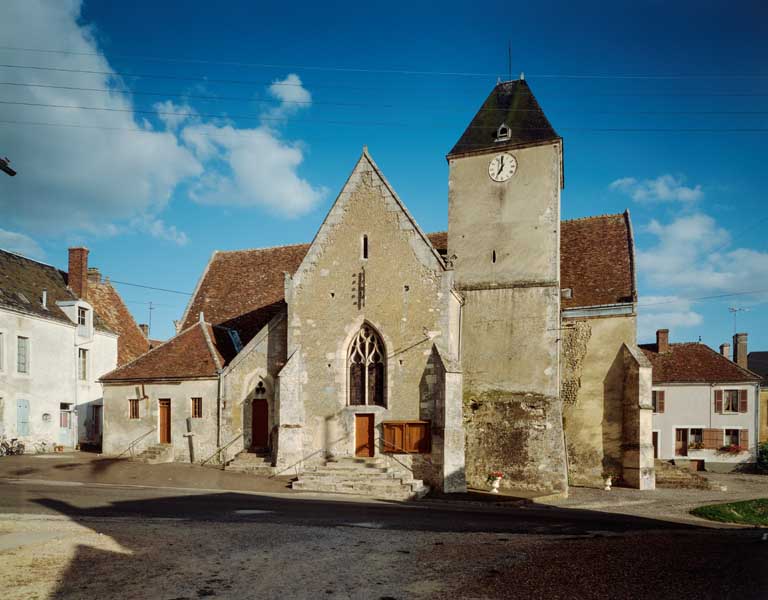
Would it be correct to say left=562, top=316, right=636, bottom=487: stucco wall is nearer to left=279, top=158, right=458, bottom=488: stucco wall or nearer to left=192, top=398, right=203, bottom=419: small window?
left=279, top=158, right=458, bottom=488: stucco wall

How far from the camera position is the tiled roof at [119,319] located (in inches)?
1361

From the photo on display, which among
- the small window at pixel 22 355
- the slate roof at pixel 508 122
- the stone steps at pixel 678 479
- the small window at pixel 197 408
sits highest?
the slate roof at pixel 508 122

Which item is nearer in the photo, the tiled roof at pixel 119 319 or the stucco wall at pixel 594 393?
the stucco wall at pixel 594 393

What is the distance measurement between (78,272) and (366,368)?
1944cm

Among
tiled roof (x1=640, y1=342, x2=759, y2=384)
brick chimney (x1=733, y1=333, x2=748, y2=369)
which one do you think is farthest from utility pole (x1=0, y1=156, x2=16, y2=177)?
brick chimney (x1=733, y1=333, x2=748, y2=369)

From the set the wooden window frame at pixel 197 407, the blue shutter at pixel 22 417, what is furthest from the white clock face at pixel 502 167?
the blue shutter at pixel 22 417

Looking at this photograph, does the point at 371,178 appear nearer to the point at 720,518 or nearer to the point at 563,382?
Result: the point at 563,382

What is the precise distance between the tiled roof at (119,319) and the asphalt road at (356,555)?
20.3 metres

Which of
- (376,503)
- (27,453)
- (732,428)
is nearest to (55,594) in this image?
(376,503)

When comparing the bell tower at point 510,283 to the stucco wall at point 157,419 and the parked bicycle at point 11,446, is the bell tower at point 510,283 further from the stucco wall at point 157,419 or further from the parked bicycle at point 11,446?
the parked bicycle at point 11,446

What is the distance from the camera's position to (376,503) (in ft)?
57.3

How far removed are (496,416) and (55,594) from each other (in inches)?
653

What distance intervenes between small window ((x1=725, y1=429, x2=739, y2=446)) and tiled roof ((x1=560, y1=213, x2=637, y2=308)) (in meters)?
18.9

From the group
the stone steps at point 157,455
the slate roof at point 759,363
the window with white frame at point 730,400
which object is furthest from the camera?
the slate roof at point 759,363
